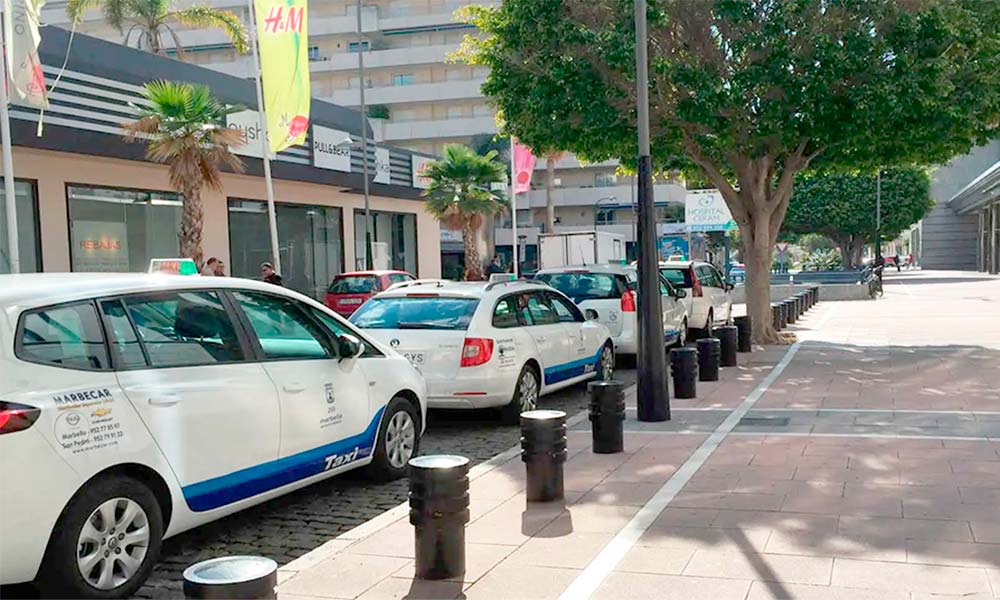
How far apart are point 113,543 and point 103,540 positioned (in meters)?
0.06

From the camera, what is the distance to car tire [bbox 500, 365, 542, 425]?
9203mm

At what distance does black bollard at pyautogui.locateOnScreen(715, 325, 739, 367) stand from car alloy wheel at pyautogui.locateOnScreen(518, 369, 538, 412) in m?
4.87

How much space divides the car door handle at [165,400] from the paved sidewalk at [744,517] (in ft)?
3.72

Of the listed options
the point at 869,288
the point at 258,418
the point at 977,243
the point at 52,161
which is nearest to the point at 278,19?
the point at 52,161

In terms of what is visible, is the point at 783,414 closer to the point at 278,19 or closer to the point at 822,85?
the point at 822,85

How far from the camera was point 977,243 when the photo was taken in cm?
6825

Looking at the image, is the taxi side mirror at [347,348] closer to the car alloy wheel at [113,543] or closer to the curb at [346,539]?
the curb at [346,539]

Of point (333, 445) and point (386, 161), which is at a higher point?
point (386, 161)

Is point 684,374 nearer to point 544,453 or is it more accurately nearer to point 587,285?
point 587,285

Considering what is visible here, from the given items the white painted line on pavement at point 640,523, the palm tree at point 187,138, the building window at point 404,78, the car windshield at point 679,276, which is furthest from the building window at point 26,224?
the building window at point 404,78

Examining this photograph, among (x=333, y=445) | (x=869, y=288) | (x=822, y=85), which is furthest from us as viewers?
(x=869, y=288)

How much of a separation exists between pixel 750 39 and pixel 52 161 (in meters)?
12.8

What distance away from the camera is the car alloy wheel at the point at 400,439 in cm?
699

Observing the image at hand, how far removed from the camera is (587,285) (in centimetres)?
1369
